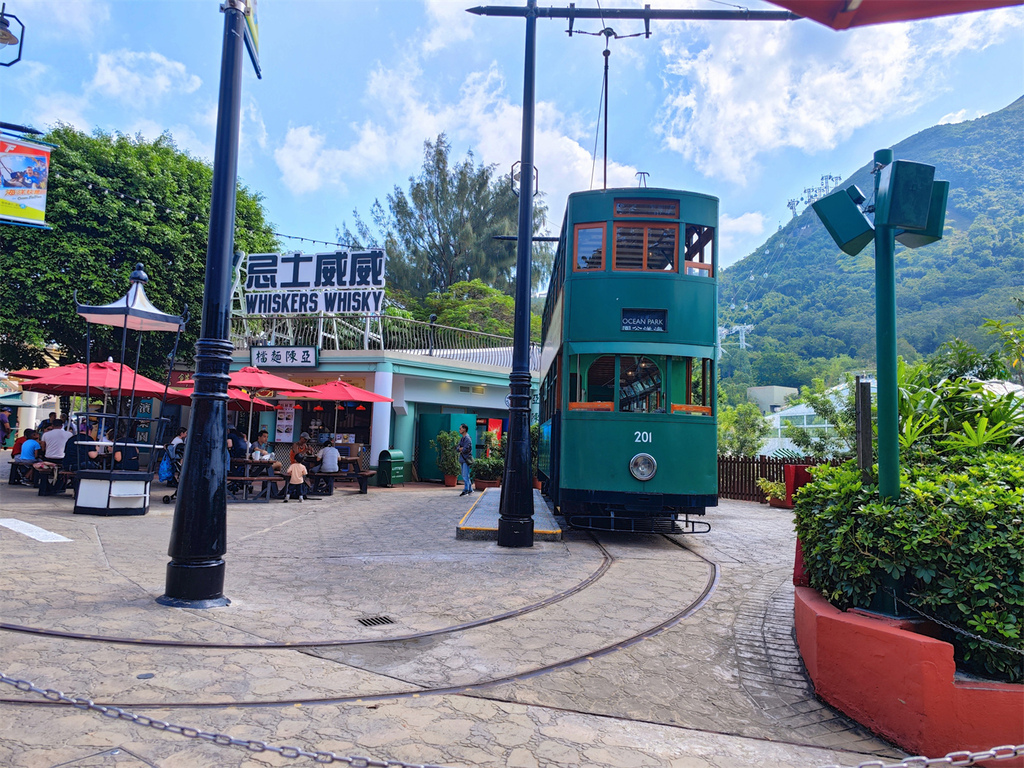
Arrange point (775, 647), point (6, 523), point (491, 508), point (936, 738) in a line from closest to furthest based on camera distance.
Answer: point (936, 738)
point (775, 647)
point (6, 523)
point (491, 508)

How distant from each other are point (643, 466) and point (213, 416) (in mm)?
5717

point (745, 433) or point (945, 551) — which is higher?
point (745, 433)

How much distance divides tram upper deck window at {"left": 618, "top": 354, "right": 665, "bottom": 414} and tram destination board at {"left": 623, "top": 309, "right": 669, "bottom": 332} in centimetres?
41

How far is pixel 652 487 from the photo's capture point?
9.24m

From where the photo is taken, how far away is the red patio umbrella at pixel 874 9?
1.83 metres

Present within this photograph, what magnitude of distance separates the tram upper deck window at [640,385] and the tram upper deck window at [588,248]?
139 centimetres

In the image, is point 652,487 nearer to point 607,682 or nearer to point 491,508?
point 491,508

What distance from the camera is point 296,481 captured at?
47.0 feet

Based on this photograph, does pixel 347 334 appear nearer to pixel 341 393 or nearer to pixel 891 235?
pixel 341 393

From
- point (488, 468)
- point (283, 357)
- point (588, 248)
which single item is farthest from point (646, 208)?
point (283, 357)

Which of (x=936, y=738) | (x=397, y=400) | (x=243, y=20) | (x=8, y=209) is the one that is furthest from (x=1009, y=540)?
(x=397, y=400)

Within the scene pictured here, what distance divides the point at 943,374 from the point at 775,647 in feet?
11.7

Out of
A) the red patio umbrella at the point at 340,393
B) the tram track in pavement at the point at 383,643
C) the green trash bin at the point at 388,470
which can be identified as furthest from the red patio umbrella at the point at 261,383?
the tram track in pavement at the point at 383,643

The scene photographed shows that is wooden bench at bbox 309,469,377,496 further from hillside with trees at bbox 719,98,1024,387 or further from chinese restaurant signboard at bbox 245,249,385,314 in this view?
hillside with trees at bbox 719,98,1024,387
